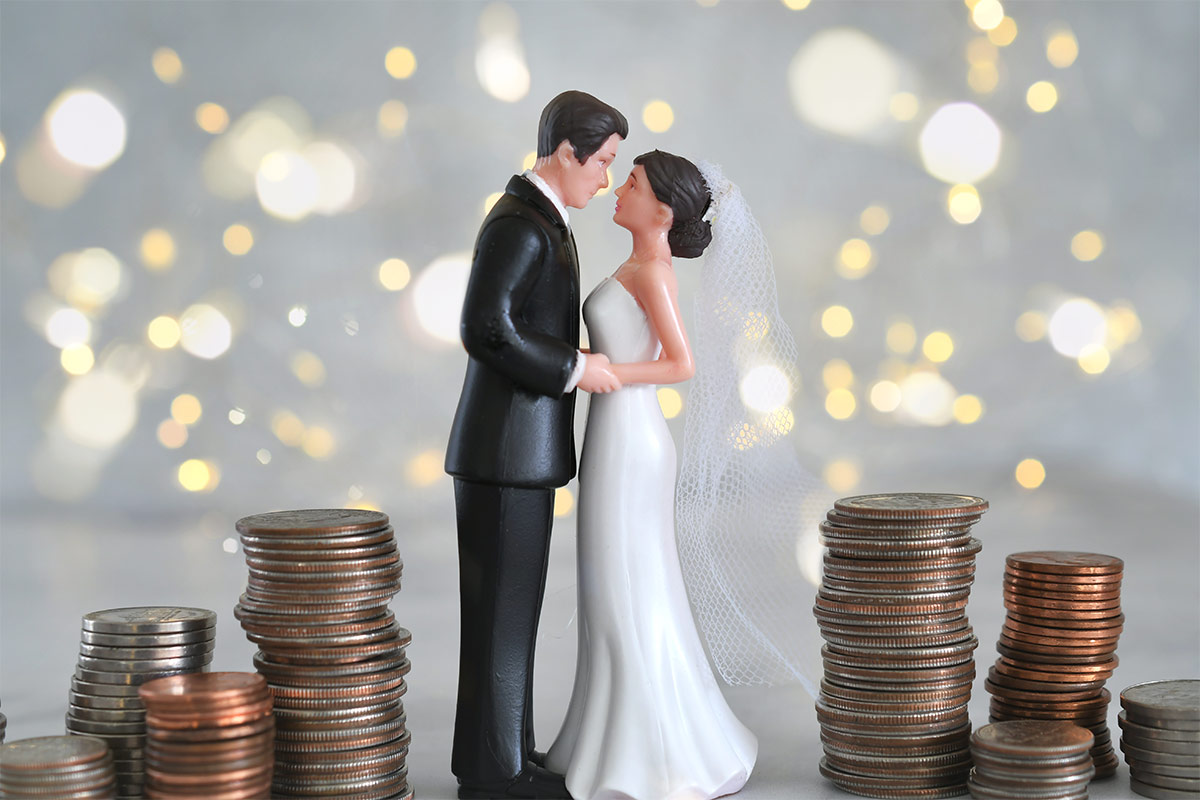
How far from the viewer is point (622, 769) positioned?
2.70 m

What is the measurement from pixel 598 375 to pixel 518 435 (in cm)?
18

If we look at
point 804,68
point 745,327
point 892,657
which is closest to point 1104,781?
point 892,657

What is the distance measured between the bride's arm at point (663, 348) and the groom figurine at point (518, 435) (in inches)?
1.8

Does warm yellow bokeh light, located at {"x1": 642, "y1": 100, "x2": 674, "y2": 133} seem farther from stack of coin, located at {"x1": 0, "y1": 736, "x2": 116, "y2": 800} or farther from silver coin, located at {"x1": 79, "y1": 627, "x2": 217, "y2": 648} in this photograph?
stack of coin, located at {"x1": 0, "y1": 736, "x2": 116, "y2": 800}

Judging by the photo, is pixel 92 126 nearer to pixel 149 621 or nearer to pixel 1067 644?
pixel 149 621

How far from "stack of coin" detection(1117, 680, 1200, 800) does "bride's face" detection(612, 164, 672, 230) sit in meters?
1.23

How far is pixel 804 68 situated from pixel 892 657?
2585mm

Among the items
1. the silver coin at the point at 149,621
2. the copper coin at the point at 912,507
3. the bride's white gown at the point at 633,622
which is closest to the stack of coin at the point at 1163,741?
the copper coin at the point at 912,507

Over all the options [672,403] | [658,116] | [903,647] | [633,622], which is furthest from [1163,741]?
[658,116]

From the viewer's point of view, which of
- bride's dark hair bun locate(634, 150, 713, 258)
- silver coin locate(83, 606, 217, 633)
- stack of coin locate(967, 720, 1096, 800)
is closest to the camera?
stack of coin locate(967, 720, 1096, 800)

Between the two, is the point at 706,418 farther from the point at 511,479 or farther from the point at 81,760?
the point at 81,760

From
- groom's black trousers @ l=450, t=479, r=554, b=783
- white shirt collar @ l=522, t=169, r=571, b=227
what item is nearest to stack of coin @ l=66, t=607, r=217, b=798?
groom's black trousers @ l=450, t=479, r=554, b=783

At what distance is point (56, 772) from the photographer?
94.7 inches

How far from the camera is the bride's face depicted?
2.80 metres
